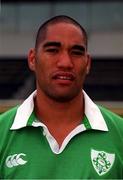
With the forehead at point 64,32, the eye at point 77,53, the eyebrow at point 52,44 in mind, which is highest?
the forehead at point 64,32

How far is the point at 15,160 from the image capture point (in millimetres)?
1773

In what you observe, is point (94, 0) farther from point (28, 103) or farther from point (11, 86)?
point (28, 103)

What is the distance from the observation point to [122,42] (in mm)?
16391

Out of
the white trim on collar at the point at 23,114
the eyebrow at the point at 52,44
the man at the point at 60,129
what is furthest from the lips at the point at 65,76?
the white trim on collar at the point at 23,114

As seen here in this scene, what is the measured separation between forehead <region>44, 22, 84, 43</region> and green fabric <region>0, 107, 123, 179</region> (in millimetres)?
315

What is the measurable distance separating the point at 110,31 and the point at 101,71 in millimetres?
1567

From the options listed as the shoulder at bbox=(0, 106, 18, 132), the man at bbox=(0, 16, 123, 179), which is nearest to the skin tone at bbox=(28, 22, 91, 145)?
the man at bbox=(0, 16, 123, 179)

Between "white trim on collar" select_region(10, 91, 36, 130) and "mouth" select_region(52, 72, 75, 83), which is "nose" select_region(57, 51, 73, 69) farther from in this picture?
"white trim on collar" select_region(10, 91, 36, 130)

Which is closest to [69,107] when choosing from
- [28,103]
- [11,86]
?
[28,103]

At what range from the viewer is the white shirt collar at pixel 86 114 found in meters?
1.84

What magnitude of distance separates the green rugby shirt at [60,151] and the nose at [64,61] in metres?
0.24

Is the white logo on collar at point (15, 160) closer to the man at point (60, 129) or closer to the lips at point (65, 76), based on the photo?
the man at point (60, 129)

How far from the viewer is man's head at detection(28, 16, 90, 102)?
177cm

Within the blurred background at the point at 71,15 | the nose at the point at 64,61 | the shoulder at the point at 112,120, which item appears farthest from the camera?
the blurred background at the point at 71,15
